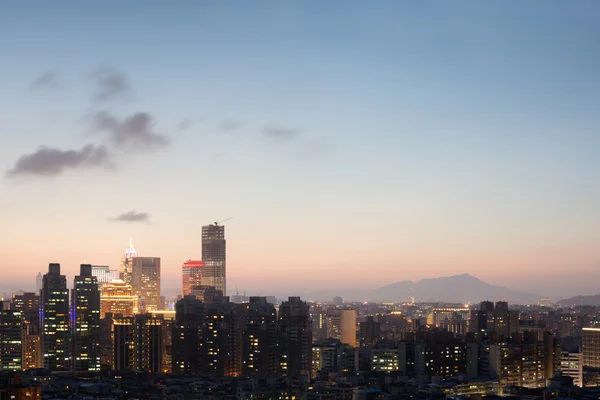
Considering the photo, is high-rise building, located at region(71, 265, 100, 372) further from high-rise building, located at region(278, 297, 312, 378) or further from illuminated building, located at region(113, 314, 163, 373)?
high-rise building, located at region(278, 297, 312, 378)

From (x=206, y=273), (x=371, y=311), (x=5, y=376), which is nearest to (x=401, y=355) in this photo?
(x=5, y=376)

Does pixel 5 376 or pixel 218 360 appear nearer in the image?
pixel 5 376

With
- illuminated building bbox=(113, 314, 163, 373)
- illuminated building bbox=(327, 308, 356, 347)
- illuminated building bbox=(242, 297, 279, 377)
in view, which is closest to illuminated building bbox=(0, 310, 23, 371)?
illuminated building bbox=(113, 314, 163, 373)

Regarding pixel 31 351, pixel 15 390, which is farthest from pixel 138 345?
pixel 15 390

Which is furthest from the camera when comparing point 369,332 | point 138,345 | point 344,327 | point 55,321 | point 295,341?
point 344,327

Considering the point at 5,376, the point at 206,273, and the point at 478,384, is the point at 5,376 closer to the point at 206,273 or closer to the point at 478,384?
the point at 478,384

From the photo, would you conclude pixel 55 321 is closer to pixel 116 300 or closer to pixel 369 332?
pixel 369 332

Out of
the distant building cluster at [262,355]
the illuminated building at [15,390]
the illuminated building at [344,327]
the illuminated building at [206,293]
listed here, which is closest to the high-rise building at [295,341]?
the distant building cluster at [262,355]
